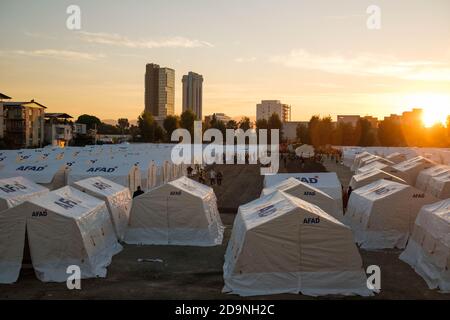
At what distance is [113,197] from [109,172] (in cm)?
765

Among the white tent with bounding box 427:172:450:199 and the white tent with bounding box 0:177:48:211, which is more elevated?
the white tent with bounding box 0:177:48:211

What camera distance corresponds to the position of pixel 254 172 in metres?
51.8

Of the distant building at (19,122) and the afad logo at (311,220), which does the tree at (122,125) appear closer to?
the distant building at (19,122)

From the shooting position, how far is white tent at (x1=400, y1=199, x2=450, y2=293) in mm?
12422

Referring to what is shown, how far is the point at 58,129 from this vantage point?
321 ft

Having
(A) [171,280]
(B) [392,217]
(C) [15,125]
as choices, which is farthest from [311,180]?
(C) [15,125]

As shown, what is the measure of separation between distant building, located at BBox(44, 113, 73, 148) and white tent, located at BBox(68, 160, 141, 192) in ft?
218

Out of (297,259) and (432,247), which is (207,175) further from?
(297,259)

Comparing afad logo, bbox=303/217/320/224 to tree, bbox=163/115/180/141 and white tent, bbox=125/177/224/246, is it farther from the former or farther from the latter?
tree, bbox=163/115/180/141

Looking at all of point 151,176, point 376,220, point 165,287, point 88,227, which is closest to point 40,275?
point 88,227

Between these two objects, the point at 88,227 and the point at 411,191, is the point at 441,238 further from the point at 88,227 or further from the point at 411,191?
the point at 88,227

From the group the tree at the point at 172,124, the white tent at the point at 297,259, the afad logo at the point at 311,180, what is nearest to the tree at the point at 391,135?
the tree at the point at 172,124

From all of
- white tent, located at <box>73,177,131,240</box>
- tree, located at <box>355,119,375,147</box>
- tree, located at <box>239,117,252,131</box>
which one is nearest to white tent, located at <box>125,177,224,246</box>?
white tent, located at <box>73,177,131,240</box>
